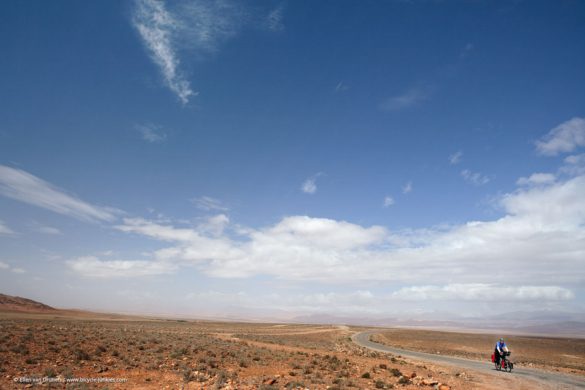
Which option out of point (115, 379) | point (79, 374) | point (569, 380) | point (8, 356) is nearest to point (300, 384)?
point (115, 379)

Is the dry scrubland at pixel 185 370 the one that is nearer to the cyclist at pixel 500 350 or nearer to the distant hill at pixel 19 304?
the cyclist at pixel 500 350

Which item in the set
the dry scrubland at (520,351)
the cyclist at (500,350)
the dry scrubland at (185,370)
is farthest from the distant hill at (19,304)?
the cyclist at (500,350)

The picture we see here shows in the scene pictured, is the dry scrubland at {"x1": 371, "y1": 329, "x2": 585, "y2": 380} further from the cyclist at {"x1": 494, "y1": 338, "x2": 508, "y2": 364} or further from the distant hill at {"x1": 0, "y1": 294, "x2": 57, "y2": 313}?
the distant hill at {"x1": 0, "y1": 294, "x2": 57, "y2": 313}

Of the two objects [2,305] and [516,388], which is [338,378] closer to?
[516,388]

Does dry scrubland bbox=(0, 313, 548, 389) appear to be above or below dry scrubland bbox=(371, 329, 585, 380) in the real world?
above

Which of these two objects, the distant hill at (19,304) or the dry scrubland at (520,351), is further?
the distant hill at (19,304)

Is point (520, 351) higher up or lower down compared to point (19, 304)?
lower down

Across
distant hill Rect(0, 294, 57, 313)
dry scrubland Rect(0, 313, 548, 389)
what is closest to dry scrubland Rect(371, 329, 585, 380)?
dry scrubland Rect(0, 313, 548, 389)

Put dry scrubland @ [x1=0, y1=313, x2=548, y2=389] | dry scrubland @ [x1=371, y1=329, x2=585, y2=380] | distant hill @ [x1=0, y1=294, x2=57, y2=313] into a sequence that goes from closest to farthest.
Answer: dry scrubland @ [x1=0, y1=313, x2=548, y2=389]
dry scrubland @ [x1=371, y1=329, x2=585, y2=380]
distant hill @ [x1=0, y1=294, x2=57, y2=313]

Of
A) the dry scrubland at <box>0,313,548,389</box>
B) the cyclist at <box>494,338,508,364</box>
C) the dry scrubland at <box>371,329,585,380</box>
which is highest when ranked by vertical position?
the cyclist at <box>494,338,508,364</box>

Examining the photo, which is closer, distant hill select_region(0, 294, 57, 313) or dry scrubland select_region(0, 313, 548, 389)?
dry scrubland select_region(0, 313, 548, 389)

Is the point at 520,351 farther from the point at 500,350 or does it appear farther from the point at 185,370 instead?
the point at 185,370

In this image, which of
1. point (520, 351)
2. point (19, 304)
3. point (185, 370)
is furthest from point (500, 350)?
point (19, 304)

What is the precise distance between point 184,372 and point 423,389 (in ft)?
41.7
